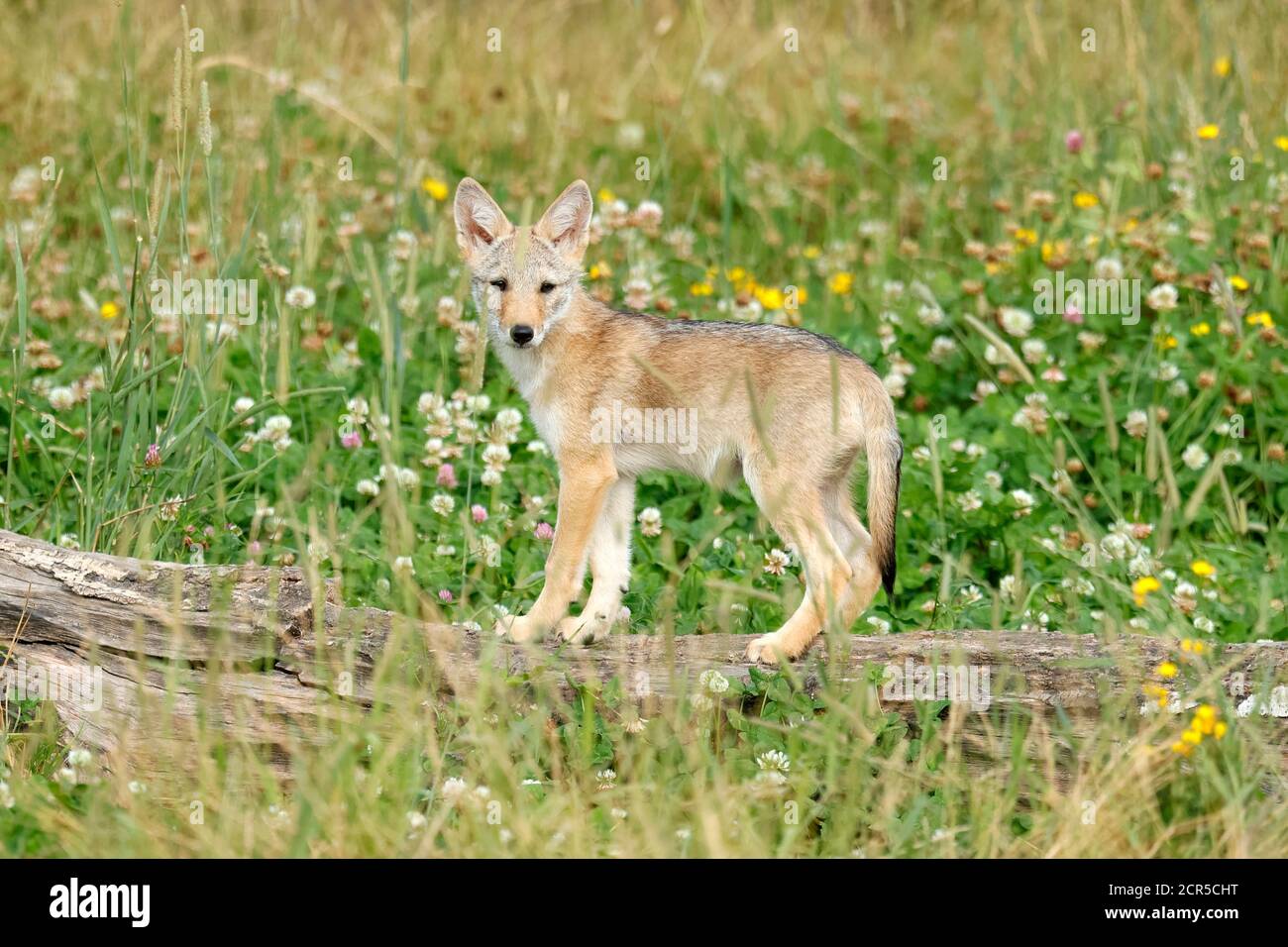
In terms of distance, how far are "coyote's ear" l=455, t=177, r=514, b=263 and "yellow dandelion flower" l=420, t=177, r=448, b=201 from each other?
2583mm

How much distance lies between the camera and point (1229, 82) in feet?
→ 27.0

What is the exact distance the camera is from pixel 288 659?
4082mm

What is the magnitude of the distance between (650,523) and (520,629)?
1100mm

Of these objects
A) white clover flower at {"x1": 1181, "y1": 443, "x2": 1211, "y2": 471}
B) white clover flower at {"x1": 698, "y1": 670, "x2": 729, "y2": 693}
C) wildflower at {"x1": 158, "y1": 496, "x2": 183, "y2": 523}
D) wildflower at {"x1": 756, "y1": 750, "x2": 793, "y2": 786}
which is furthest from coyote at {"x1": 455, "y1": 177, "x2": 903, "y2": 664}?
white clover flower at {"x1": 1181, "y1": 443, "x2": 1211, "y2": 471}

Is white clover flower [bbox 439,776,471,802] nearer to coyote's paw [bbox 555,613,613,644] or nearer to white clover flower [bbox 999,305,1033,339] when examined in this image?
coyote's paw [bbox 555,613,613,644]

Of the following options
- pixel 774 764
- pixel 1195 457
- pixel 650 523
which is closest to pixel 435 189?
pixel 650 523

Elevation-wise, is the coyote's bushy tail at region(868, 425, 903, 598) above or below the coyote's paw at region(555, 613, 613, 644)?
above

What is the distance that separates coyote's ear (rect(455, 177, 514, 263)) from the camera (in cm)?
561

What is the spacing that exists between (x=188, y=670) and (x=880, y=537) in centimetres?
209

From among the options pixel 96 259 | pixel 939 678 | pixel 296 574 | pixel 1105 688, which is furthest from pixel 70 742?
pixel 96 259

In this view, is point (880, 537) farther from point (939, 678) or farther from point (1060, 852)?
point (1060, 852)

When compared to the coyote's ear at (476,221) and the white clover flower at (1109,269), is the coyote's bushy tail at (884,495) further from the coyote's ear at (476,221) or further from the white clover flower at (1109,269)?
the white clover flower at (1109,269)

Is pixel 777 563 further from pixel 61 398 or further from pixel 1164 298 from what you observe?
pixel 61 398

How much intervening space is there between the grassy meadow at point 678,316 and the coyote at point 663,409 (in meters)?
0.24
